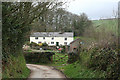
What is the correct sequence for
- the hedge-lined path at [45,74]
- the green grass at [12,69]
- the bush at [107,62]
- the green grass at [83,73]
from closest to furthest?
the bush at [107,62] → the green grass at [12,69] → the green grass at [83,73] → the hedge-lined path at [45,74]

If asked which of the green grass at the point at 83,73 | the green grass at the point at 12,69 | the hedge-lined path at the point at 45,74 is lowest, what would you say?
the hedge-lined path at the point at 45,74

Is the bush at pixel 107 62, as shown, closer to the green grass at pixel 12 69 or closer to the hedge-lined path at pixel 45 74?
the hedge-lined path at pixel 45 74

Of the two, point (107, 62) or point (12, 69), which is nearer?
point (107, 62)

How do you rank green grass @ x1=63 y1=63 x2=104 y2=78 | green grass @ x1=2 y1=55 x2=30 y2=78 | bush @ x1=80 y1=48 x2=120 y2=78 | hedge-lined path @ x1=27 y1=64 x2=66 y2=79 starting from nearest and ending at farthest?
1. bush @ x1=80 y1=48 x2=120 y2=78
2. green grass @ x1=2 y1=55 x2=30 y2=78
3. green grass @ x1=63 y1=63 x2=104 y2=78
4. hedge-lined path @ x1=27 y1=64 x2=66 y2=79

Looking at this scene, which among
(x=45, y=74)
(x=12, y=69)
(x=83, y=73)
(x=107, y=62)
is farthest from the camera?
(x=45, y=74)

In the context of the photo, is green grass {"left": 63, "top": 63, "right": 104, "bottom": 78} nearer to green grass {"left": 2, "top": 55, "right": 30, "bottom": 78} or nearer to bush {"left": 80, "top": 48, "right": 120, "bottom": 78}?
bush {"left": 80, "top": 48, "right": 120, "bottom": 78}

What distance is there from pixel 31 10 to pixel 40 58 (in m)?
19.1

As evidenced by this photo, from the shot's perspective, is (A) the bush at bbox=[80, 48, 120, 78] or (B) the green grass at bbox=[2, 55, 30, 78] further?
(B) the green grass at bbox=[2, 55, 30, 78]

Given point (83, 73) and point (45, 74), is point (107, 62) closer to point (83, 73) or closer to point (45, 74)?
point (83, 73)

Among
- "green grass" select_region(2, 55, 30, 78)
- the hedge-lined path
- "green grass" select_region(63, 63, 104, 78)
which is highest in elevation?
"green grass" select_region(2, 55, 30, 78)

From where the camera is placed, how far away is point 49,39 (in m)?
53.6

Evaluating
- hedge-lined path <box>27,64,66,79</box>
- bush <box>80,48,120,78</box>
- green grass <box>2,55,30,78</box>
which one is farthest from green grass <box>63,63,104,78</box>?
green grass <box>2,55,30,78</box>

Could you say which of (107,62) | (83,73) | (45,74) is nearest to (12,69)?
(83,73)

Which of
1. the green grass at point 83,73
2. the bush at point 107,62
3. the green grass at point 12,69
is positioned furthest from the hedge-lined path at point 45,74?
the bush at point 107,62
